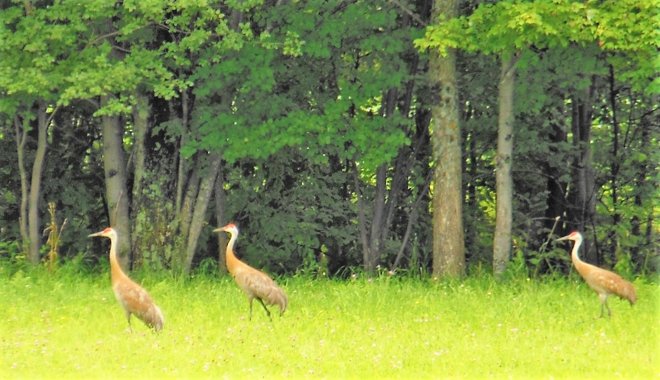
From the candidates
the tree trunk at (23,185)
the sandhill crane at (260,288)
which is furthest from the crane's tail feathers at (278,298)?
the tree trunk at (23,185)

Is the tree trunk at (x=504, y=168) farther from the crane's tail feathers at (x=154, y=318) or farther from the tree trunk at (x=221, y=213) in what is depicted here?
the crane's tail feathers at (x=154, y=318)

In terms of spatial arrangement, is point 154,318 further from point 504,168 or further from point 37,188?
point 37,188

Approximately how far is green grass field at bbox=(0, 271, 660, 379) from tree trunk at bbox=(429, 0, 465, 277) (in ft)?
3.24

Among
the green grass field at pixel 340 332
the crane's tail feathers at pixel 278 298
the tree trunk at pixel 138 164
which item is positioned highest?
the tree trunk at pixel 138 164

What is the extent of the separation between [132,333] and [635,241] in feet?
38.8

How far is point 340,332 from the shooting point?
1437 cm

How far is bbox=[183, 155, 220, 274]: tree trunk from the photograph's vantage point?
20906 millimetres

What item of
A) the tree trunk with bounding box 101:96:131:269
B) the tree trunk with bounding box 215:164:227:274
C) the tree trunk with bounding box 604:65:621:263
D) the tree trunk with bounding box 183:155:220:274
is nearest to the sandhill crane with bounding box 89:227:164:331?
the tree trunk with bounding box 183:155:220:274

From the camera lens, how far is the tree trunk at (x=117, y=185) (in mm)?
21594

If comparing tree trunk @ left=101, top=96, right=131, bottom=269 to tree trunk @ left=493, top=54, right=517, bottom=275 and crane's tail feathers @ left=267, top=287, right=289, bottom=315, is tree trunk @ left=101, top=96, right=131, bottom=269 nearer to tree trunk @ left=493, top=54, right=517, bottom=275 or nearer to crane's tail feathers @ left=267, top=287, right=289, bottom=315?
tree trunk @ left=493, top=54, right=517, bottom=275

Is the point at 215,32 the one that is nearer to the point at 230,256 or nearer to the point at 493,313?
the point at 230,256

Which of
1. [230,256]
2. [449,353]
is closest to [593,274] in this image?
[449,353]

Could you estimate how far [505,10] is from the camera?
1769 centimetres

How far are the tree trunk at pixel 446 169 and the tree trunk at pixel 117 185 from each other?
5.62m
